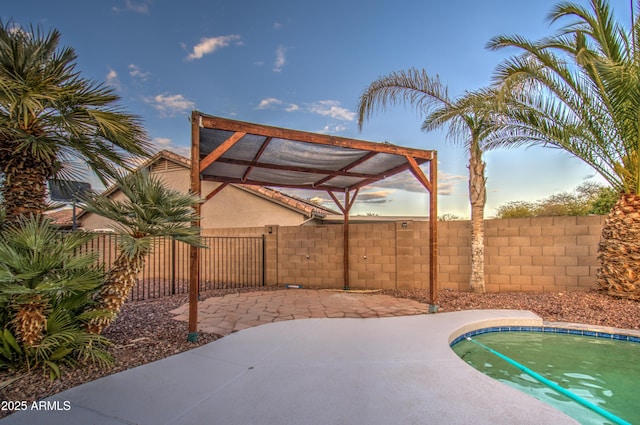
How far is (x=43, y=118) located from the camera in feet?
11.5

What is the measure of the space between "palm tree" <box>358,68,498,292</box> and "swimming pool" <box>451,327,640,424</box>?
7.54 feet

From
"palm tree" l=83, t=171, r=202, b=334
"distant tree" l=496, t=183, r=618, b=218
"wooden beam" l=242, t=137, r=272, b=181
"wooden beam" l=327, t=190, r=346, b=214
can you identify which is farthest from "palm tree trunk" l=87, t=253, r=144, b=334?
"distant tree" l=496, t=183, r=618, b=218

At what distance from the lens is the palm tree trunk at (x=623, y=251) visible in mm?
5863

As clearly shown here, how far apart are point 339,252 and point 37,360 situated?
21.5 ft

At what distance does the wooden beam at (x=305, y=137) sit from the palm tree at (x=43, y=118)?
3.48 feet

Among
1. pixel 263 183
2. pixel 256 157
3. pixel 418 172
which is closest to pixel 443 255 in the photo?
pixel 418 172

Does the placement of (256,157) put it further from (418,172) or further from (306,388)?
(306,388)

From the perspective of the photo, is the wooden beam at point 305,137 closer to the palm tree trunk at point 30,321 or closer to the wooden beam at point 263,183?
the palm tree trunk at point 30,321

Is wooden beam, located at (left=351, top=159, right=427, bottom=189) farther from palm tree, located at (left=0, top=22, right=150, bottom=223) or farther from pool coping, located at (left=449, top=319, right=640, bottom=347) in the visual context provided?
palm tree, located at (left=0, top=22, right=150, bottom=223)

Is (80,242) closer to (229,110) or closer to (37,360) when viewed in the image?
(37,360)

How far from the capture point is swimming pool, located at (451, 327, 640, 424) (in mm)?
2943

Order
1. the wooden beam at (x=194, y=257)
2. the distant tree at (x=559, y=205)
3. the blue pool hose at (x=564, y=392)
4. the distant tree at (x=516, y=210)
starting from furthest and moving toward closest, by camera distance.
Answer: the distant tree at (x=516, y=210), the distant tree at (x=559, y=205), the wooden beam at (x=194, y=257), the blue pool hose at (x=564, y=392)

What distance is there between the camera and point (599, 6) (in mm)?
5574

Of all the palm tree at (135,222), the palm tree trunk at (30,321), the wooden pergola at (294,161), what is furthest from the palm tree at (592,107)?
the palm tree trunk at (30,321)
